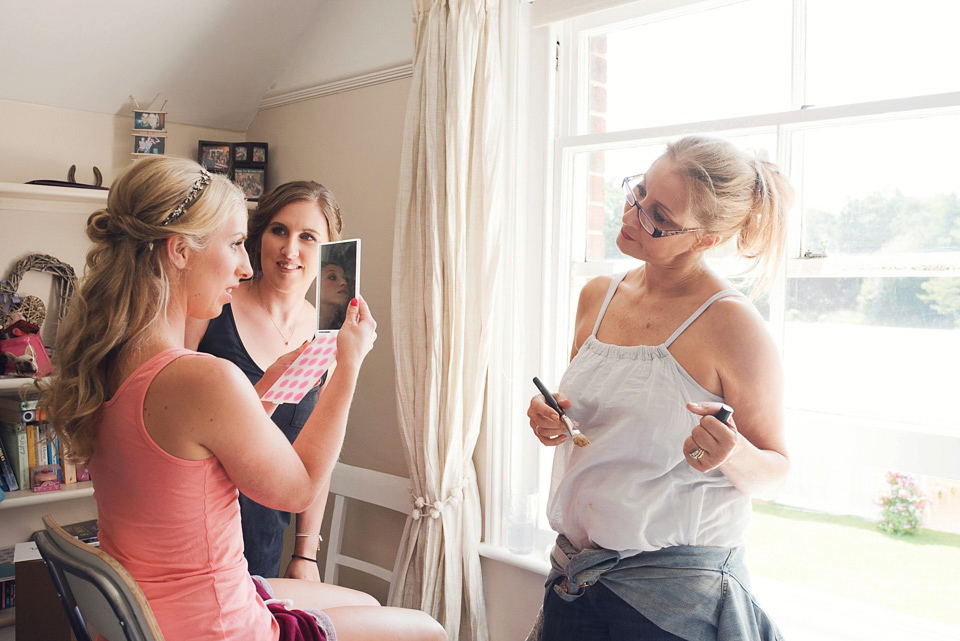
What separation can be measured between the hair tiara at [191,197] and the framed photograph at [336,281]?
1.11ft

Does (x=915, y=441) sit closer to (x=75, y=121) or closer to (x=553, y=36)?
(x=553, y=36)

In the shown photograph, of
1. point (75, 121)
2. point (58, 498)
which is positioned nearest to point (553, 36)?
point (75, 121)

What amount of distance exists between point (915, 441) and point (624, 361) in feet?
2.62

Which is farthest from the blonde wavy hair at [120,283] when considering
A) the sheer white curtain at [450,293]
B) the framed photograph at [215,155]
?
the framed photograph at [215,155]

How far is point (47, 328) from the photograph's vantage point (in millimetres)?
2754

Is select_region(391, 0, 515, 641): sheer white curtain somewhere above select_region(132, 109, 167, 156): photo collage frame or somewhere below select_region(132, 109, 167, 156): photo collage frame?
below

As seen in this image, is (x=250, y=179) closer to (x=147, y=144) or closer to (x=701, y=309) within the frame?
(x=147, y=144)

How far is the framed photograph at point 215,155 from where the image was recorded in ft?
10.3

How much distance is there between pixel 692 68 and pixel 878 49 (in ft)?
1.56

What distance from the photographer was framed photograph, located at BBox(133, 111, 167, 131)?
2.91 metres

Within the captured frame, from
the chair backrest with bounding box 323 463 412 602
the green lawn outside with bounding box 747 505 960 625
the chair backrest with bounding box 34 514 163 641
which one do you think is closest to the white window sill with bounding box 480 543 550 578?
the chair backrest with bounding box 323 463 412 602

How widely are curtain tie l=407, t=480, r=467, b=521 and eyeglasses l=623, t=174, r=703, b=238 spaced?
1.23 meters

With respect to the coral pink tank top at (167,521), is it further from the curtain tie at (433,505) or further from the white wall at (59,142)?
the white wall at (59,142)

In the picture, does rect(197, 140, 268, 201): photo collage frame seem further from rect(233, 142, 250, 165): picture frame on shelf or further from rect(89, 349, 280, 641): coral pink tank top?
rect(89, 349, 280, 641): coral pink tank top
